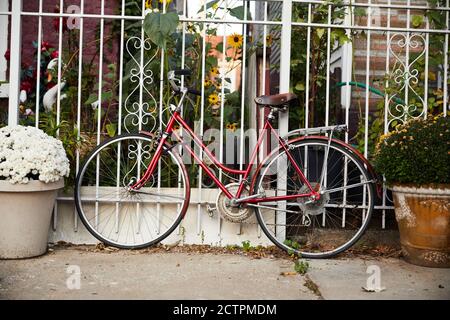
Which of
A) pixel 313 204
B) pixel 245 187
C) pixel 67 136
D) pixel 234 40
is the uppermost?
pixel 234 40

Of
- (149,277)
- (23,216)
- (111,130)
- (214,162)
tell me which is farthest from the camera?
(111,130)

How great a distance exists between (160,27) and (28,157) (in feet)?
4.28

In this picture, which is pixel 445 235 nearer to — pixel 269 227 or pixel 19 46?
pixel 269 227

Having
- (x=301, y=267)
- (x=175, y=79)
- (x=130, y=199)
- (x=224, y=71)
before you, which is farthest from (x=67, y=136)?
(x=301, y=267)

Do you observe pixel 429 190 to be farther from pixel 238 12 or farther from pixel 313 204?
pixel 238 12

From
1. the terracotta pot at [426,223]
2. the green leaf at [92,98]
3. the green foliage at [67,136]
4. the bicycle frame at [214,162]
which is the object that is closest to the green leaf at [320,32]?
the bicycle frame at [214,162]

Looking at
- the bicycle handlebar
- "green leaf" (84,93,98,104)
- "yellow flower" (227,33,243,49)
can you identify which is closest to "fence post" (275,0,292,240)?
"yellow flower" (227,33,243,49)

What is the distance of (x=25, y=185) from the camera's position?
152 inches

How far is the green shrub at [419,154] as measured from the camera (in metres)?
3.77

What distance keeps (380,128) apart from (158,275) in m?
2.19

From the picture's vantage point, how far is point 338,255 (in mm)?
4273

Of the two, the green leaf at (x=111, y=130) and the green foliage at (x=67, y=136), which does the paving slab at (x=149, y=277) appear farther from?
the green leaf at (x=111, y=130)

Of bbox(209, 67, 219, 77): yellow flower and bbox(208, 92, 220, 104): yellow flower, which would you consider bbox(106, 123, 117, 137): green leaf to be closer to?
bbox(208, 92, 220, 104): yellow flower

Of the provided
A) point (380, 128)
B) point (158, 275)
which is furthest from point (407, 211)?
point (158, 275)
